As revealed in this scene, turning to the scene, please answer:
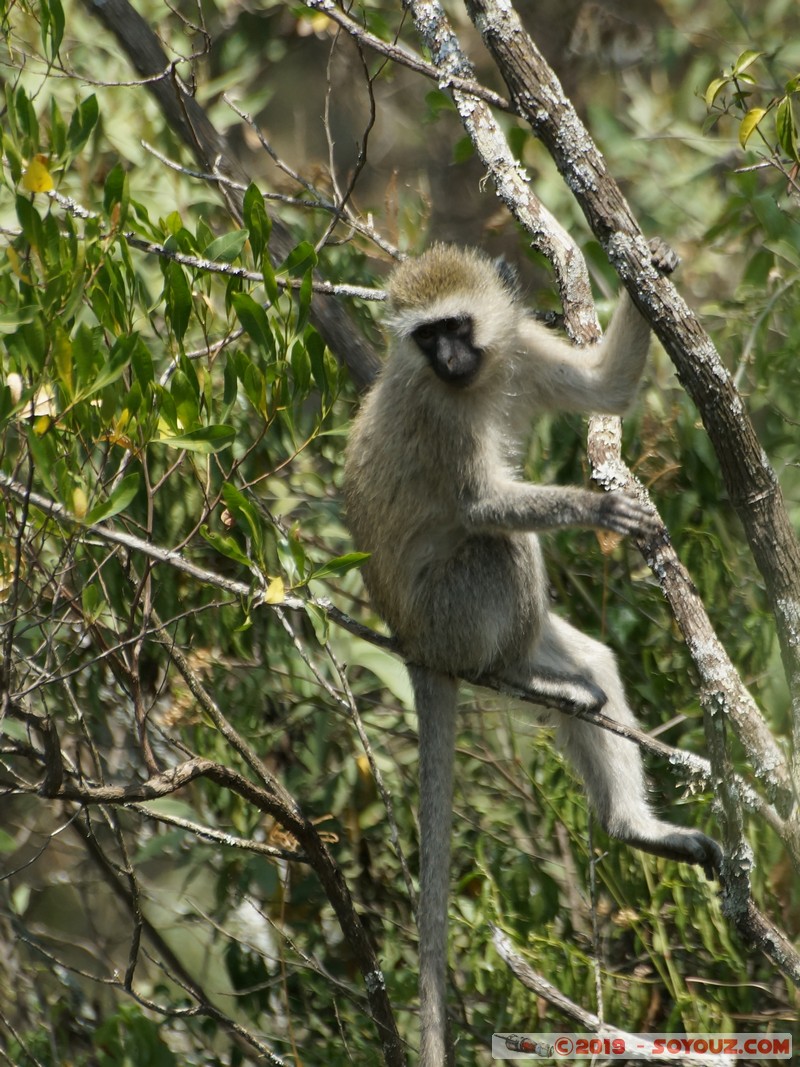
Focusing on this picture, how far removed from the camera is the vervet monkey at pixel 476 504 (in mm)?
4844

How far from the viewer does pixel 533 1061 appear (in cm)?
523

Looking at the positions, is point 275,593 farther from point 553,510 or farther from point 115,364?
point 553,510

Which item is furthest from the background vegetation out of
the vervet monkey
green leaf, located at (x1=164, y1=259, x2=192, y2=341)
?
the vervet monkey

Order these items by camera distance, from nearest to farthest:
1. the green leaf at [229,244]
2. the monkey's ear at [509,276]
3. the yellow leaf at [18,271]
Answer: the yellow leaf at [18,271] → the green leaf at [229,244] → the monkey's ear at [509,276]

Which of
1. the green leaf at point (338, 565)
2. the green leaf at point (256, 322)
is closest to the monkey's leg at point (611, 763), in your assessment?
the green leaf at point (338, 565)

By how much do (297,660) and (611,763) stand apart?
151 centimetres

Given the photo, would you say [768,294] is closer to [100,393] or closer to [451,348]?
[451,348]

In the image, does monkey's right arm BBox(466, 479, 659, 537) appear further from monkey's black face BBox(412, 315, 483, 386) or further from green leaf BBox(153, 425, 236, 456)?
green leaf BBox(153, 425, 236, 456)

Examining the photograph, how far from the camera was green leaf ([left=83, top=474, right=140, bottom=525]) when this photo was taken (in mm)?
3098

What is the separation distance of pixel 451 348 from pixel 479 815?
2349 millimetres

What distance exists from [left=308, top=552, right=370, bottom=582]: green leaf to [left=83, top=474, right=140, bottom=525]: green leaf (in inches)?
24.2

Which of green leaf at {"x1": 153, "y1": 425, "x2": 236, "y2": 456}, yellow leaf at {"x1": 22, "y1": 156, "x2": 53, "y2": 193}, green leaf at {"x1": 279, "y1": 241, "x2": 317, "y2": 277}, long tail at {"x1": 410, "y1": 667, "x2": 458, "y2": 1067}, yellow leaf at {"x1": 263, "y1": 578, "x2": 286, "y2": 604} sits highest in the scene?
green leaf at {"x1": 279, "y1": 241, "x2": 317, "y2": 277}

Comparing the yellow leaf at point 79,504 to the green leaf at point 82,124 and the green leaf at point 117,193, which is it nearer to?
the green leaf at point 117,193

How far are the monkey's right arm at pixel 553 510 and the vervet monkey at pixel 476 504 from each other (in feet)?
0.04
